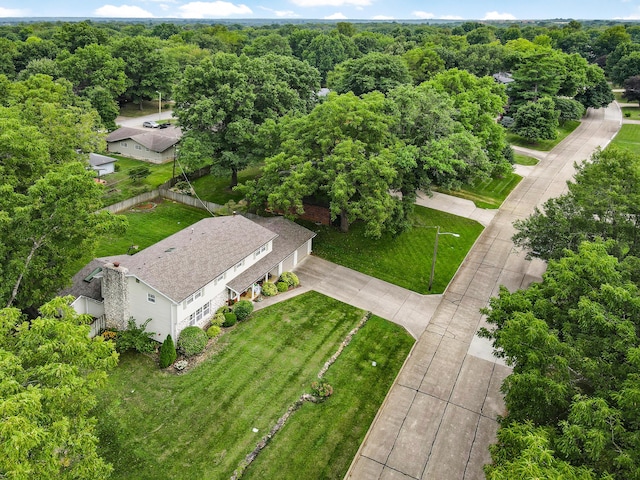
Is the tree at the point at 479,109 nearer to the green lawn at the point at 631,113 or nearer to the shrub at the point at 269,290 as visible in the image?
the shrub at the point at 269,290

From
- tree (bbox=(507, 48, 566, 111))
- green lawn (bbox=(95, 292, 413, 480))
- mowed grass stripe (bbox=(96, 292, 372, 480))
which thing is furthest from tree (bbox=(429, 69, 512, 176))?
mowed grass stripe (bbox=(96, 292, 372, 480))

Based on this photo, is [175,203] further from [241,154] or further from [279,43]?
[279,43]

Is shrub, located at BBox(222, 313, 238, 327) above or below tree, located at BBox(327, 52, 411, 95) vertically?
below

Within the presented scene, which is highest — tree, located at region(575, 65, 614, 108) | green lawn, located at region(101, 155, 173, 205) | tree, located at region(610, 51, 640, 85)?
tree, located at region(610, 51, 640, 85)

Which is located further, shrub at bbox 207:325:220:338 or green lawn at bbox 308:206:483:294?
green lawn at bbox 308:206:483:294

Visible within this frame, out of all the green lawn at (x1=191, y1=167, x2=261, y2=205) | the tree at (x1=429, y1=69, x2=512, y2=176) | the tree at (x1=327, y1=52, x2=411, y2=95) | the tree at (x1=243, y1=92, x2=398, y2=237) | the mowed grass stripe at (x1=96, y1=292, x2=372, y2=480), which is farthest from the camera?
the tree at (x1=327, y1=52, x2=411, y2=95)

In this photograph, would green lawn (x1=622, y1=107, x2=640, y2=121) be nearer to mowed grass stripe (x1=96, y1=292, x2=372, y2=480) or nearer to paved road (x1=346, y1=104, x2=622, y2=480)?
paved road (x1=346, y1=104, x2=622, y2=480)

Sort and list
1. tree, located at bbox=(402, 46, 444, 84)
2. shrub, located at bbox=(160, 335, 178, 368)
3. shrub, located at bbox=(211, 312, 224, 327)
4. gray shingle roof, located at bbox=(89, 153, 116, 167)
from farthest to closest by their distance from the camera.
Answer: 1. tree, located at bbox=(402, 46, 444, 84)
2. gray shingle roof, located at bbox=(89, 153, 116, 167)
3. shrub, located at bbox=(211, 312, 224, 327)
4. shrub, located at bbox=(160, 335, 178, 368)

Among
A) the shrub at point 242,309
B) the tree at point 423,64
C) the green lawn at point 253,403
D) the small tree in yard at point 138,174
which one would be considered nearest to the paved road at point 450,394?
the green lawn at point 253,403
